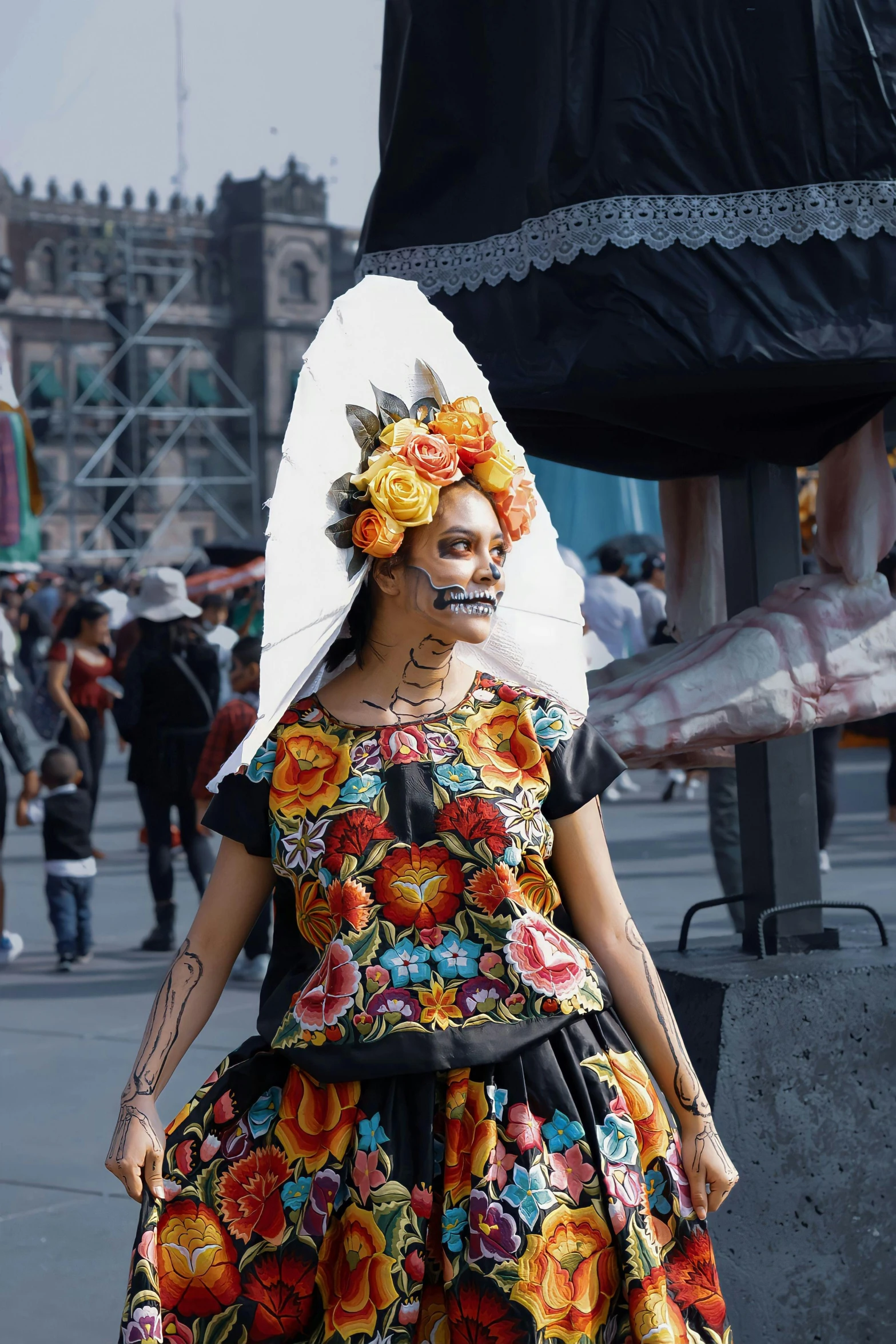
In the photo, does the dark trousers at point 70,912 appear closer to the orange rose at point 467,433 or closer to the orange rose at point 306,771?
the orange rose at point 306,771

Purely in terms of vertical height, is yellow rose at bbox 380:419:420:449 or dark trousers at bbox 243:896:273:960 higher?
yellow rose at bbox 380:419:420:449

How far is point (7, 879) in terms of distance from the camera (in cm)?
1043

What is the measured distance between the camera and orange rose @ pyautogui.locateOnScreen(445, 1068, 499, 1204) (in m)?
2.30

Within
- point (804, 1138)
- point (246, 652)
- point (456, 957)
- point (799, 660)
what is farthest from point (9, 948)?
point (456, 957)

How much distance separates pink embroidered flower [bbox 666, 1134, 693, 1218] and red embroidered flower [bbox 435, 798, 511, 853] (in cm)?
51

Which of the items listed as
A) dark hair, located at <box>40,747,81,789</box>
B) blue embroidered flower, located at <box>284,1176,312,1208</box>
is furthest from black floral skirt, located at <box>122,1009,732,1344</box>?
dark hair, located at <box>40,747,81,789</box>

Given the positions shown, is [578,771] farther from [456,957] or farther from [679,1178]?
[679,1178]

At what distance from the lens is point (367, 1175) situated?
2320mm

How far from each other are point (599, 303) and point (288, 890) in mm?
1286

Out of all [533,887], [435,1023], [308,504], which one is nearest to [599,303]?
[308,504]

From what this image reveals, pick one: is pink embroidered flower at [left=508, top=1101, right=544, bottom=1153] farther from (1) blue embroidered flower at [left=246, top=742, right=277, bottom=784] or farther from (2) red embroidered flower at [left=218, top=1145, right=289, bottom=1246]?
(1) blue embroidered flower at [left=246, top=742, right=277, bottom=784]

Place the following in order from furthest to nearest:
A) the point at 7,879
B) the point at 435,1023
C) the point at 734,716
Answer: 1. the point at 7,879
2. the point at 734,716
3. the point at 435,1023

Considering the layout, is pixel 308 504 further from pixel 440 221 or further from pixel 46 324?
pixel 46 324

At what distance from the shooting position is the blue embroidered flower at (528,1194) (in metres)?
2.28
